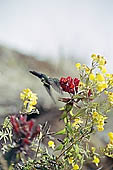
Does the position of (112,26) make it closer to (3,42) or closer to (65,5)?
(65,5)

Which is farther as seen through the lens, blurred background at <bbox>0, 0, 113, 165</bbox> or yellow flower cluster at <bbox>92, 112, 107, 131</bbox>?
blurred background at <bbox>0, 0, 113, 165</bbox>

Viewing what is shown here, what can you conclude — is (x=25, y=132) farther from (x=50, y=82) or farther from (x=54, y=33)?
(x=54, y=33)

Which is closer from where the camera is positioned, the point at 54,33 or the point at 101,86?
the point at 101,86

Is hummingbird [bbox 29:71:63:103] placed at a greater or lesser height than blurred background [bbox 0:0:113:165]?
lesser

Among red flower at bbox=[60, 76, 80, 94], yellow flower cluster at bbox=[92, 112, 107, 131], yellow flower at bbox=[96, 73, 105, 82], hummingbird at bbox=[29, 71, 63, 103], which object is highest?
hummingbird at bbox=[29, 71, 63, 103]

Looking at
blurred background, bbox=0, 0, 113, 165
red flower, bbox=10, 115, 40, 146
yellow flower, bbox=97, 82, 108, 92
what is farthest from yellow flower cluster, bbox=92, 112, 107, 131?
blurred background, bbox=0, 0, 113, 165

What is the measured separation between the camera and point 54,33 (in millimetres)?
2156

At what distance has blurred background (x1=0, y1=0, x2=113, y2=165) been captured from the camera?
2066mm

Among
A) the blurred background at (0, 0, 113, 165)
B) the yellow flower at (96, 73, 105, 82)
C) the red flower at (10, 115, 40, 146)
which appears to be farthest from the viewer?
the blurred background at (0, 0, 113, 165)

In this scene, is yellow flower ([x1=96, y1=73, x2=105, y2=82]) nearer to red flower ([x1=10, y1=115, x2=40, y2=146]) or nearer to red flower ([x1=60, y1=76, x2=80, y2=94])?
red flower ([x1=60, y1=76, x2=80, y2=94])

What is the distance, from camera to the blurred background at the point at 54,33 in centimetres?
207

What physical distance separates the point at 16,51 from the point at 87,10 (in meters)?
0.56

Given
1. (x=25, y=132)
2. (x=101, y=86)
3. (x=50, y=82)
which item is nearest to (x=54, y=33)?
(x=50, y=82)

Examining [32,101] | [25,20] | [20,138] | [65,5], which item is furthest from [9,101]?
[20,138]
